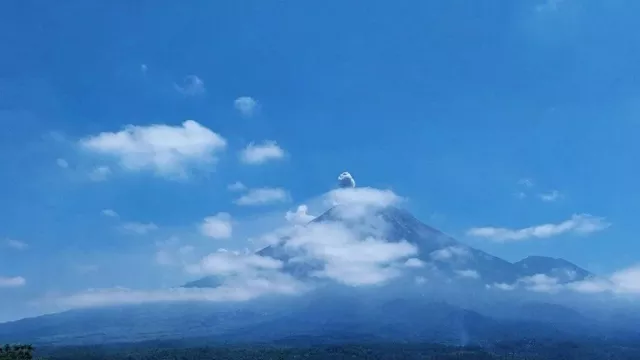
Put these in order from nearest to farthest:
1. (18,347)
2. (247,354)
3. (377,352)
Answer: (18,347)
(247,354)
(377,352)

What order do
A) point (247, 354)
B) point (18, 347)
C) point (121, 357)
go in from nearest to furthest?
1. point (18, 347)
2. point (121, 357)
3. point (247, 354)

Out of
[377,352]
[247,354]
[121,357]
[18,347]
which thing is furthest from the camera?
[377,352]

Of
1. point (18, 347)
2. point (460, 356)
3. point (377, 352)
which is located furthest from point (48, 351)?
point (18, 347)

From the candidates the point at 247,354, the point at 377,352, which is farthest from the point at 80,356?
the point at 377,352

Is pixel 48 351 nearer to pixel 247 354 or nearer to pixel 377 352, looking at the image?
pixel 247 354

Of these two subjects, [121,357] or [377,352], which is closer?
[121,357]

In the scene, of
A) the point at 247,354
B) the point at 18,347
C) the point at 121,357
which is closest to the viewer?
the point at 18,347

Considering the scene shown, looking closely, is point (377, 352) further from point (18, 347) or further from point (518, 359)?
point (18, 347)

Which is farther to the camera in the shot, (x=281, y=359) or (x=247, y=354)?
(x=247, y=354)
